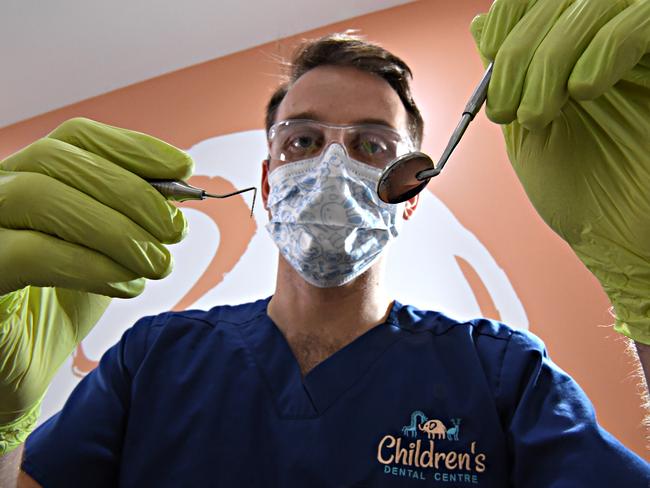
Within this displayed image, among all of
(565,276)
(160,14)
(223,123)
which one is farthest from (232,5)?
(565,276)

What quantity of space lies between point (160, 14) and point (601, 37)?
199 cm

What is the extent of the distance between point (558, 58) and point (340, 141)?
57 centimetres

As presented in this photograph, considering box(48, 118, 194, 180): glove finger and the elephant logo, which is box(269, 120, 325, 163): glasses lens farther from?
the elephant logo

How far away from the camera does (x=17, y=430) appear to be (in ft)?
3.09

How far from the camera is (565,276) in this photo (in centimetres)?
174

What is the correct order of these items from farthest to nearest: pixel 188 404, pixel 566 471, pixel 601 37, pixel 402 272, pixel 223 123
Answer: pixel 223 123, pixel 402 272, pixel 188 404, pixel 566 471, pixel 601 37

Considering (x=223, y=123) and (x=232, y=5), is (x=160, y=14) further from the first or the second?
(x=223, y=123)

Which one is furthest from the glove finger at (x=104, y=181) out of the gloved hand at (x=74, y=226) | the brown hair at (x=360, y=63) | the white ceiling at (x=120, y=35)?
the white ceiling at (x=120, y=35)

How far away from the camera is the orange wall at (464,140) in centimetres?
165

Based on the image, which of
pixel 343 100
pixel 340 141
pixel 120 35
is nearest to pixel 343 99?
pixel 343 100

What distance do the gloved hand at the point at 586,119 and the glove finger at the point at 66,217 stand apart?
0.51 metres

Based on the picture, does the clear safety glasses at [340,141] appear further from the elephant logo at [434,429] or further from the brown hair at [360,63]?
the elephant logo at [434,429]

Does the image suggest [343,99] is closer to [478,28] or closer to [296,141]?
[296,141]

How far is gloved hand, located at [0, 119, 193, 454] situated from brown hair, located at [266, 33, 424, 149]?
646 mm
